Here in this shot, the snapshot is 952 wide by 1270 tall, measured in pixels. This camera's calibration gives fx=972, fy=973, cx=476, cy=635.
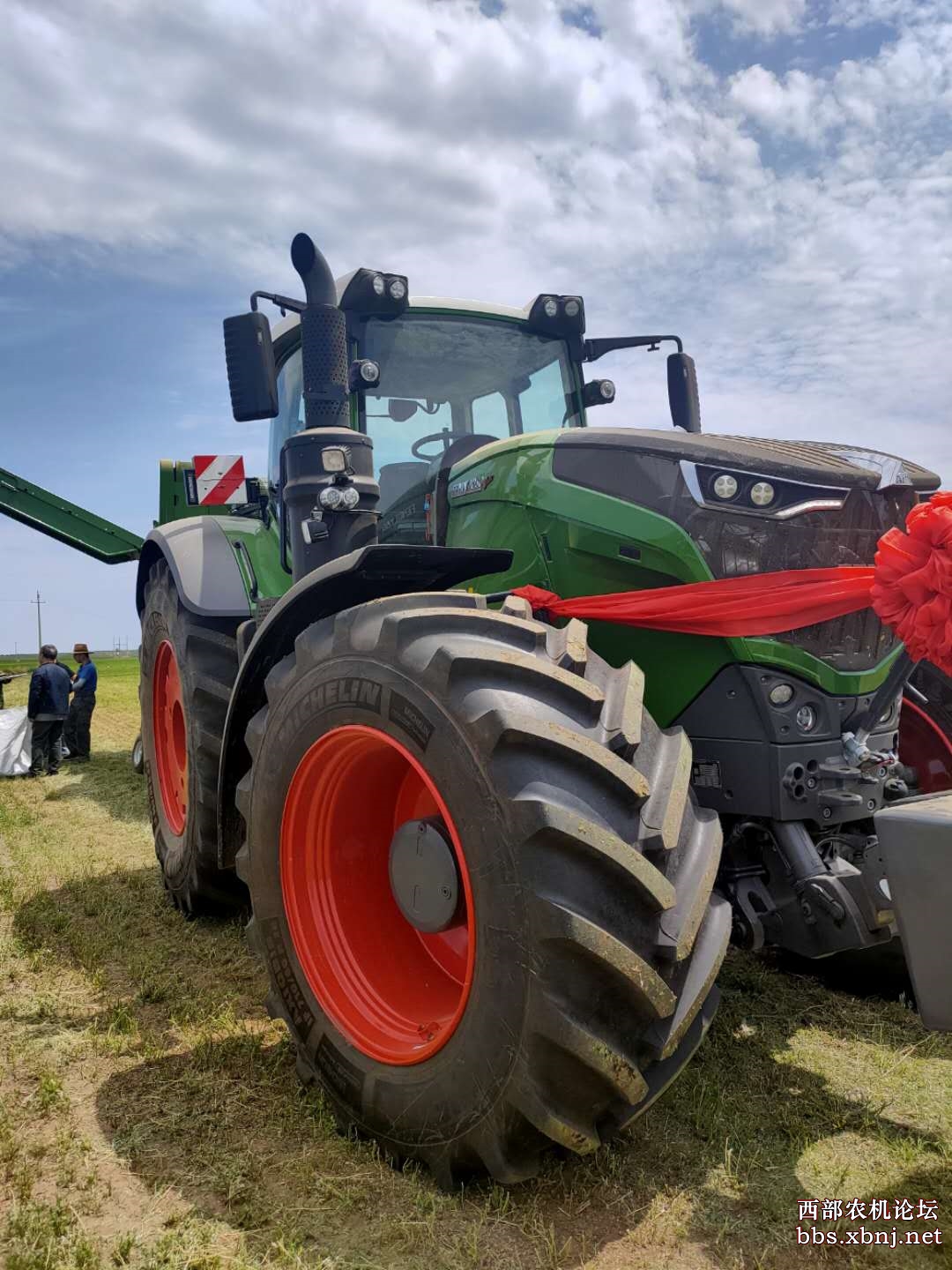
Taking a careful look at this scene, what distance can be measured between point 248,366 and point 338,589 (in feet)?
3.99

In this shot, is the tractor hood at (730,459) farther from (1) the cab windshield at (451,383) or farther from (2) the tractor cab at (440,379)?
(1) the cab windshield at (451,383)

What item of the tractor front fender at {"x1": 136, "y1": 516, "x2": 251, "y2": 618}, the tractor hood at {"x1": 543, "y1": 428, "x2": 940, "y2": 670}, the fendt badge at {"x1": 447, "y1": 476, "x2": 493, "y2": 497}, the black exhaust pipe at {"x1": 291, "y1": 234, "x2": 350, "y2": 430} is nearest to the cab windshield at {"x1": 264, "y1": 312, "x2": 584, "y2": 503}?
the fendt badge at {"x1": 447, "y1": 476, "x2": 493, "y2": 497}

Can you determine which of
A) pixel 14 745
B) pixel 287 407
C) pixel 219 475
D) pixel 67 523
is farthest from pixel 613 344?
pixel 14 745

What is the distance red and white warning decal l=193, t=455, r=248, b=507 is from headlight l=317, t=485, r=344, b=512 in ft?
9.92

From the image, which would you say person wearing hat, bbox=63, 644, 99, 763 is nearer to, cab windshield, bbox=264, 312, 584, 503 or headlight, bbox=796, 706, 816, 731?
cab windshield, bbox=264, 312, 584, 503

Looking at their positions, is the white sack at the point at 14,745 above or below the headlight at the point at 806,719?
below

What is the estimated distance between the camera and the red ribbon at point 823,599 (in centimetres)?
221

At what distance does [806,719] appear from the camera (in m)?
2.61

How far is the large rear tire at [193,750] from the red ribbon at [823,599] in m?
1.73

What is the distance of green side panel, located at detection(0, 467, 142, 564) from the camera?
9.59 meters

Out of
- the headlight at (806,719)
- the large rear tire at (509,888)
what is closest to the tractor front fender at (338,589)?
the large rear tire at (509,888)

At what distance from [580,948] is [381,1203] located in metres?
0.84

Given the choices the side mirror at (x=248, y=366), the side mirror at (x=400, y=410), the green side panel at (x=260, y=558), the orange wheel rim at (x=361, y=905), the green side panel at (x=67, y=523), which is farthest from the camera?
the green side panel at (x=67, y=523)

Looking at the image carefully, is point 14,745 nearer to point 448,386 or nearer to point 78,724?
point 78,724
